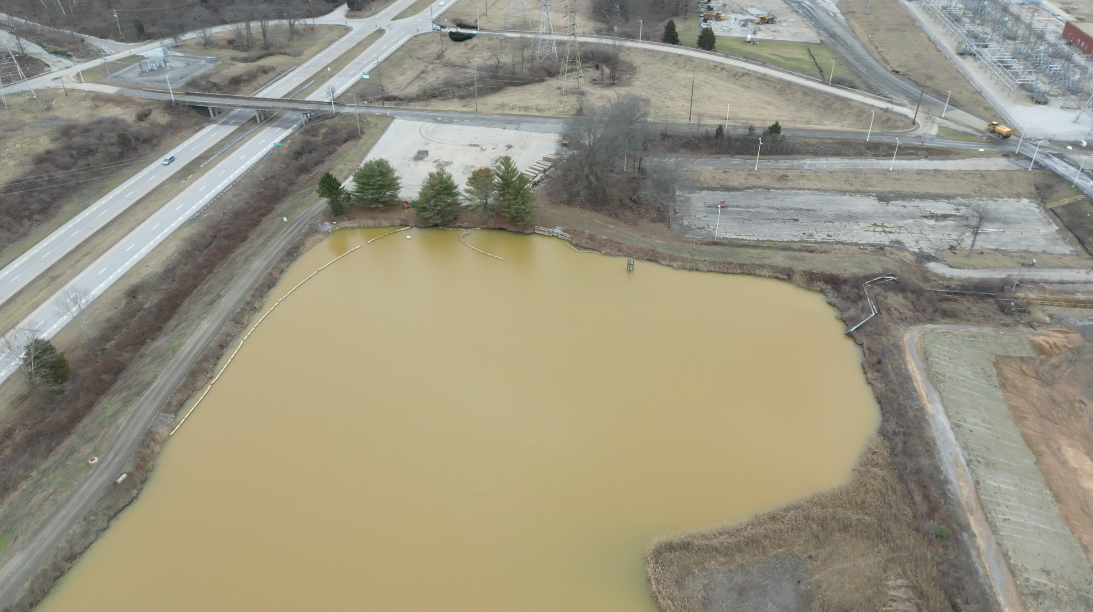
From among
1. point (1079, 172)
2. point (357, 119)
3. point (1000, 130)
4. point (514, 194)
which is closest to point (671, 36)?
point (1000, 130)

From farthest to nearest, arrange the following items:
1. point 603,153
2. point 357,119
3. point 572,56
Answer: point 572,56
point 357,119
point 603,153

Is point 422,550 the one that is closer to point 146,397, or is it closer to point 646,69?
point 146,397

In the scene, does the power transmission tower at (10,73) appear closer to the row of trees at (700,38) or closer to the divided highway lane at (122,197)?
the divided highway lane at (122,197)

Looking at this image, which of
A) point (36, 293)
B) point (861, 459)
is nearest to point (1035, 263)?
point (861, 459)

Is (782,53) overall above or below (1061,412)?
above

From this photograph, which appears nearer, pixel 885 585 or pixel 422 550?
pixel 885 585

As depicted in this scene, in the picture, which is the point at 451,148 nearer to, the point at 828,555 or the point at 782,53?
the point at 828,555
